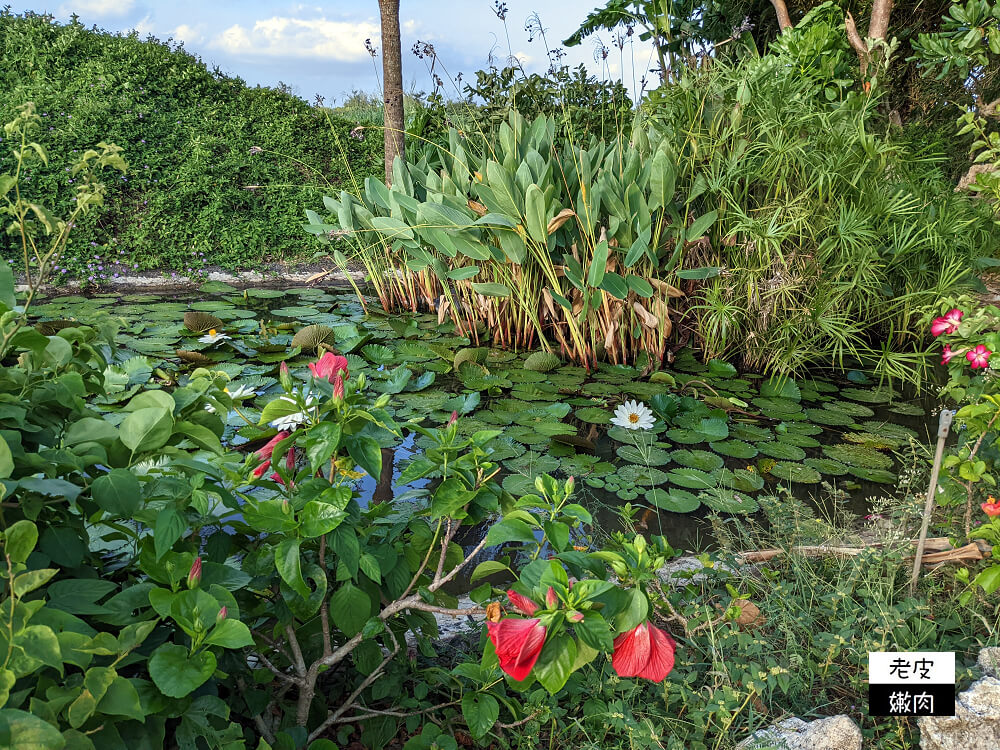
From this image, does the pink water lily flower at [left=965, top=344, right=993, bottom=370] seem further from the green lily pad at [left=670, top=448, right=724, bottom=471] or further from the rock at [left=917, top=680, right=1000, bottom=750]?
the green lily pad at [left=670, top=448, right=724, bottom=471]

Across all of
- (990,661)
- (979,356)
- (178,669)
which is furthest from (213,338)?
(990,661)

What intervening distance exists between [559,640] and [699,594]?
2.67 ft

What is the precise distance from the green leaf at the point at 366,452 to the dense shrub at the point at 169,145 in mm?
4364

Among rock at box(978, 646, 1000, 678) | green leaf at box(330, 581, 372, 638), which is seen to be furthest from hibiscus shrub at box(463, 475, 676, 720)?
rock at box(978, 646, 1000, 678)

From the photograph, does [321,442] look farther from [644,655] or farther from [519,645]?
[644,655]

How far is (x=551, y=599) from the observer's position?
0.76m

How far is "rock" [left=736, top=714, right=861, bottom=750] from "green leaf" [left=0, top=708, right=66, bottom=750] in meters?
0.91

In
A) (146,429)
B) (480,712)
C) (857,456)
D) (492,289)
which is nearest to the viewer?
(146,429)

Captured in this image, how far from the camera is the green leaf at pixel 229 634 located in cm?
72

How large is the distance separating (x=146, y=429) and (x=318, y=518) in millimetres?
261

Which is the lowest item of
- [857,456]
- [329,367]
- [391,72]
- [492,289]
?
[857,456]

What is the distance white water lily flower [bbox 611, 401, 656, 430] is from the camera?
99.5 inches

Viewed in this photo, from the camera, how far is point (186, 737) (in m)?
0.79

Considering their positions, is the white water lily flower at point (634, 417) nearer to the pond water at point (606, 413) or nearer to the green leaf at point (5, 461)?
the pond water at point (606, 413)
